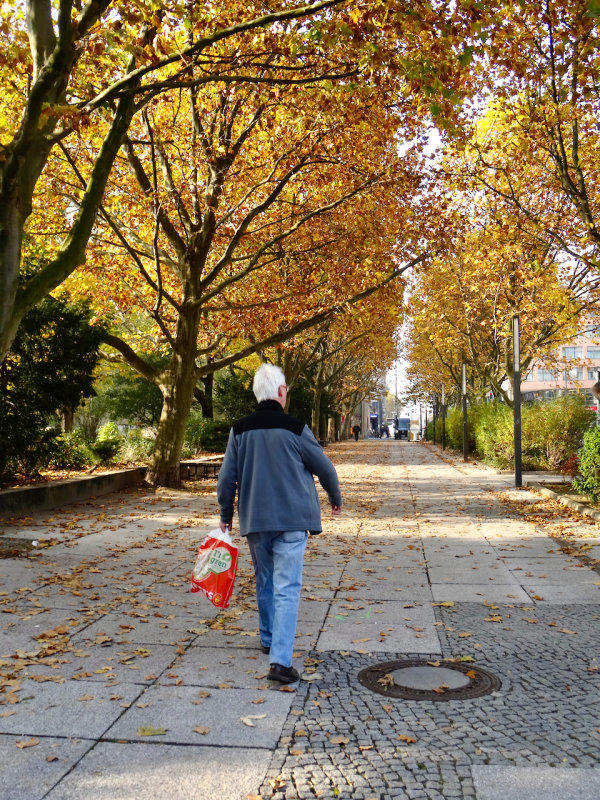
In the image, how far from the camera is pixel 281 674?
4.62 meters

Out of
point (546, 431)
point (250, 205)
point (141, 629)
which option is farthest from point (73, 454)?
point (546, 431)

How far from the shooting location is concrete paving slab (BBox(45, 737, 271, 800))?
10.6ft

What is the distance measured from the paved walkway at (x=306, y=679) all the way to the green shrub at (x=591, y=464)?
8.57 feet

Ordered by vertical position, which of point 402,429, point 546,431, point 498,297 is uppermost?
point 498,297

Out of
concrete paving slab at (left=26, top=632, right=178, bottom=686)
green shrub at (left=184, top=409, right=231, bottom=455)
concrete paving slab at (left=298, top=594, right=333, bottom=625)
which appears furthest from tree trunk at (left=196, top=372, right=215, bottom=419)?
concrete paving slab at (left=26, top=632, right=178, bottom=686)

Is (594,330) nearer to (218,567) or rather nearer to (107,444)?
(107,444)

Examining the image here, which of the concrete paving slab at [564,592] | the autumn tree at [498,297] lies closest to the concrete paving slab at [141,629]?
the concrete paving slab at [564,592]

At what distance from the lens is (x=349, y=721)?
4.07m

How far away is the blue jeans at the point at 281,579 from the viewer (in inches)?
184

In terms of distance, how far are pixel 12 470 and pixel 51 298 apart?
308 centimetres

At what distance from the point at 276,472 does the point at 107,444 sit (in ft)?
47.1

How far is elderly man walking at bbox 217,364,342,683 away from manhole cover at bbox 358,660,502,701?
53cm

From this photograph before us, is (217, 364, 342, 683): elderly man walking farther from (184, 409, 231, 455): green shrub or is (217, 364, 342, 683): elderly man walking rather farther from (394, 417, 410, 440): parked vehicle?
(394, 417, 410, 440): parked vehicle

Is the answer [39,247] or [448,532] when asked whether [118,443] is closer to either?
[39,247]
